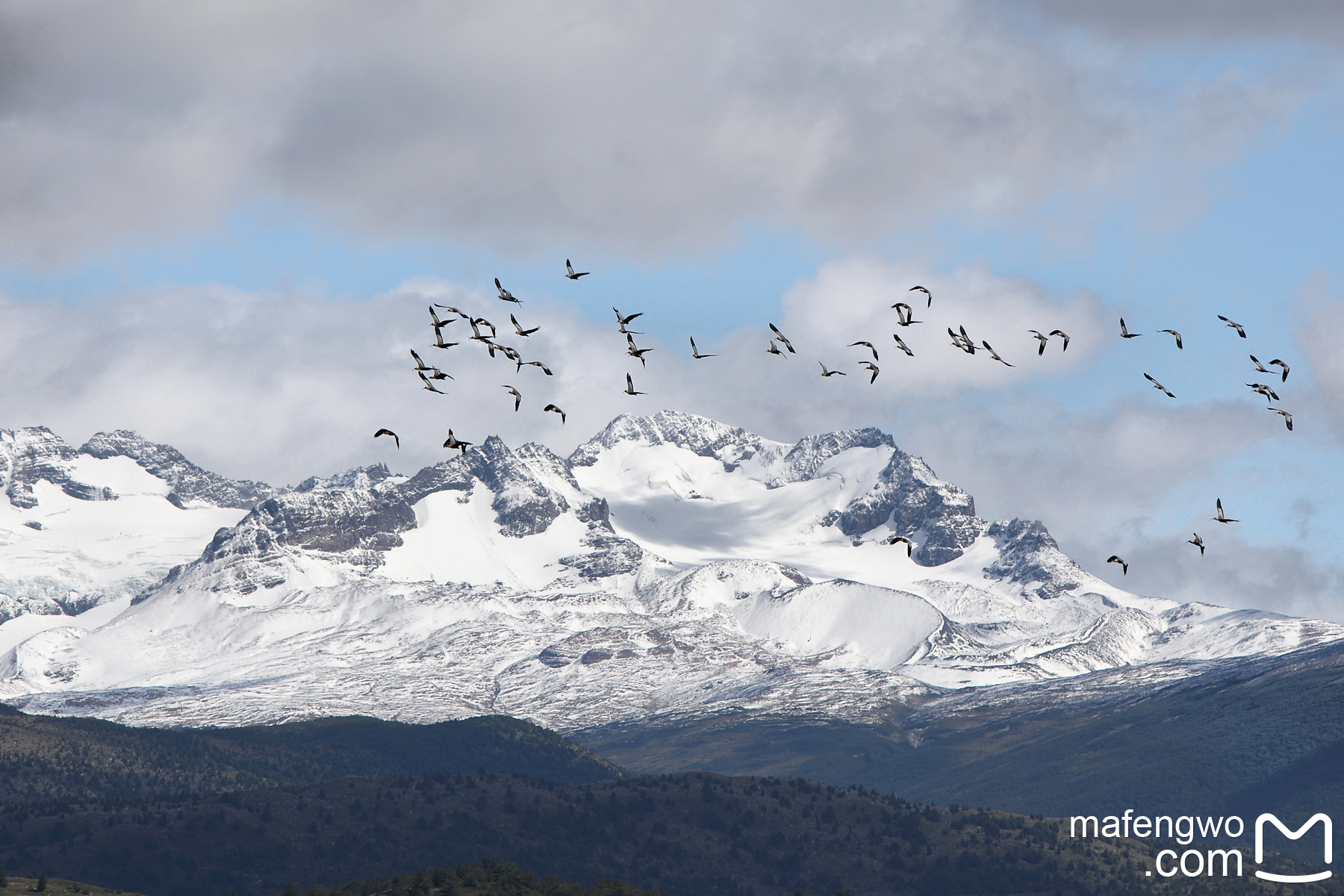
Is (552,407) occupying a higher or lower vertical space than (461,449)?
higher

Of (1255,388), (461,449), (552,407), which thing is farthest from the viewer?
(552,407)

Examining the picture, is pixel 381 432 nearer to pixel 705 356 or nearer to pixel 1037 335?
pixel 705 356

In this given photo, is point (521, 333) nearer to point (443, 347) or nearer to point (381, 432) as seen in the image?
point (443, 347)

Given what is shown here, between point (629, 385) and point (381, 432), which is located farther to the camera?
point (629, 385)

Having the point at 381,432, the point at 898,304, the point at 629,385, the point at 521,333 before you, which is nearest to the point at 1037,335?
the point at 898,304

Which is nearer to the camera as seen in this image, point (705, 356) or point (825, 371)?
point (705, 356)

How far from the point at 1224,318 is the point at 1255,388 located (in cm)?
1323

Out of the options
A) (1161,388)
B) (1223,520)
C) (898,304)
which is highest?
(898,304)

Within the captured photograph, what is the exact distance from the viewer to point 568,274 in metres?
146

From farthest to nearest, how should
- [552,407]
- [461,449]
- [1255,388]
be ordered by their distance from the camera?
[552,407], [1255,388], [461,449]

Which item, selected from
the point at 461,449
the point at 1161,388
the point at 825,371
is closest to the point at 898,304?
the point at 825,371

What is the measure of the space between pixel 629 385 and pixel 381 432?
26.9 m

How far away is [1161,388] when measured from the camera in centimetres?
13825

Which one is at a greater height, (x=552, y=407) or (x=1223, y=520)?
(x=552, y=407)
